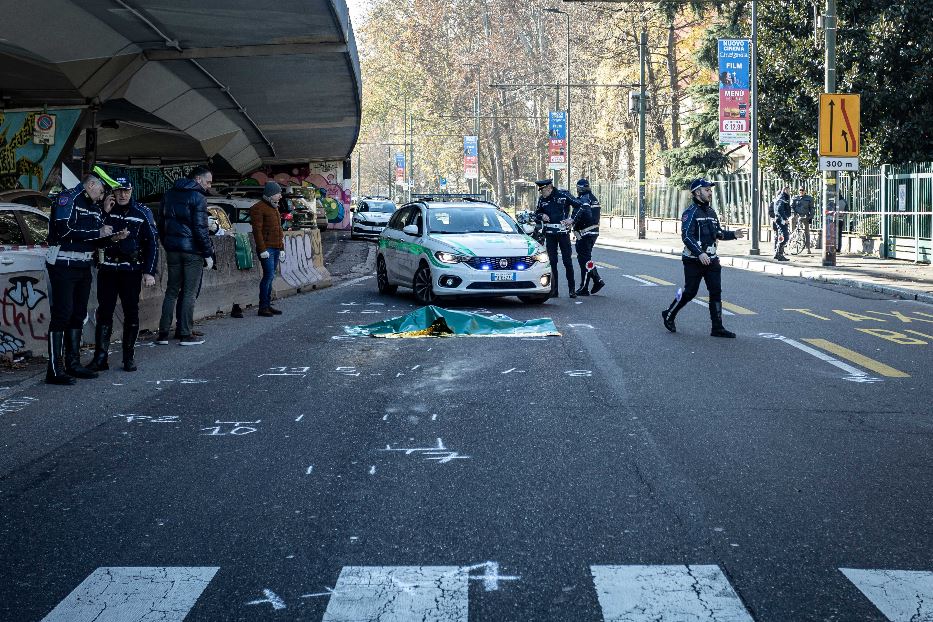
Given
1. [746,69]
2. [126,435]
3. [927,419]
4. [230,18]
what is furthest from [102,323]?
[746,69]

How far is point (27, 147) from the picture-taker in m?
23.7

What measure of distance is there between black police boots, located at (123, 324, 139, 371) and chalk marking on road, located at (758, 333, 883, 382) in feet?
21.1

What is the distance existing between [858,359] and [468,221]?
7873mm

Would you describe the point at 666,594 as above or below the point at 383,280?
below

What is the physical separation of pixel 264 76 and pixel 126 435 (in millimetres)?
19131

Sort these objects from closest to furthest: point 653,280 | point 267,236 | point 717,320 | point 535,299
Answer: point 717,320 → point 267,236 → point 535,299 → point 653,280

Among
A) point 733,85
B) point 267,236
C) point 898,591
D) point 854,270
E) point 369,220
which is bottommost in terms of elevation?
point 854,270

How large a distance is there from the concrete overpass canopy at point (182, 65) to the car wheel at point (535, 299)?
207 inches

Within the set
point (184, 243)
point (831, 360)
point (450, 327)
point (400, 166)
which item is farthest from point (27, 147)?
point (400, 166)

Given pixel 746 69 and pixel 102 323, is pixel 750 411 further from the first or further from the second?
pixel 746 69

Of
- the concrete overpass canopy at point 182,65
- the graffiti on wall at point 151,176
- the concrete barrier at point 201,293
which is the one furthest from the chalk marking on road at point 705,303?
the graffiti on wall at point 151,176

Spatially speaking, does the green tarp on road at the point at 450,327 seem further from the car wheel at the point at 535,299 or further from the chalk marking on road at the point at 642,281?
the chalk marking on road at the point at 642,281

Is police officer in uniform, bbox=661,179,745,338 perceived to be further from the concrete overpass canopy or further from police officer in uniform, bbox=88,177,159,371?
the concrete overpass canopy

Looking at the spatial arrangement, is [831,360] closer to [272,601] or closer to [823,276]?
[272,601]
